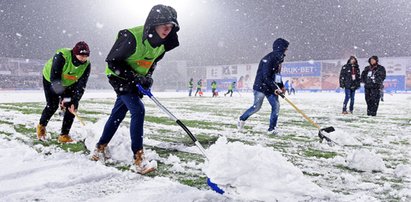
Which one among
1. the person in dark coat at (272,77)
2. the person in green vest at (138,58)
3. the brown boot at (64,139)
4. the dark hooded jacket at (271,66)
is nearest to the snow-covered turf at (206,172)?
the brown boot at (64,139)

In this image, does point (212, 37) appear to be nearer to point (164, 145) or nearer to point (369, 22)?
point (369, 22)

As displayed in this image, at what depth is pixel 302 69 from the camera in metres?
47.0

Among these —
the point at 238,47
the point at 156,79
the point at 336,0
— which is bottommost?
the point at 156,79

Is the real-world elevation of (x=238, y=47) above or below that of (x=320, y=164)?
above

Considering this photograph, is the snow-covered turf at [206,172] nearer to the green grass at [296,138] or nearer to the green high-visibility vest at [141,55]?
the green grass at [296,138]

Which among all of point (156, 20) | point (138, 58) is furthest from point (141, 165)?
point (156, 20)

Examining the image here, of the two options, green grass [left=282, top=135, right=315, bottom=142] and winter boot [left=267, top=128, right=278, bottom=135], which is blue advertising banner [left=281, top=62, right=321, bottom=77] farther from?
green grass [left=282, top=135, right=315, bottom=142]

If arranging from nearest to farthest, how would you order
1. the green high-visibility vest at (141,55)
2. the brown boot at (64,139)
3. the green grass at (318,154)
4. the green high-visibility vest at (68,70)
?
the green high-visibility vest at (141,55) < the green grass at (318,154) < the green high-visibility vest at (68,70) < the brown boot at (64,139)

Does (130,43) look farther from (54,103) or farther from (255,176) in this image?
(54,103)

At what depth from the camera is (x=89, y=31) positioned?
46375mm

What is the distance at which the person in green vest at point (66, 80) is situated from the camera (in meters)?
4.27

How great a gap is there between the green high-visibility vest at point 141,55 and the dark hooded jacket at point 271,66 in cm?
288

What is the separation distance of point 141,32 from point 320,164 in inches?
89.4

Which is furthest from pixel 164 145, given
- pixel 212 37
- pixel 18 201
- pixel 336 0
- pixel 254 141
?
pixel 212 37
